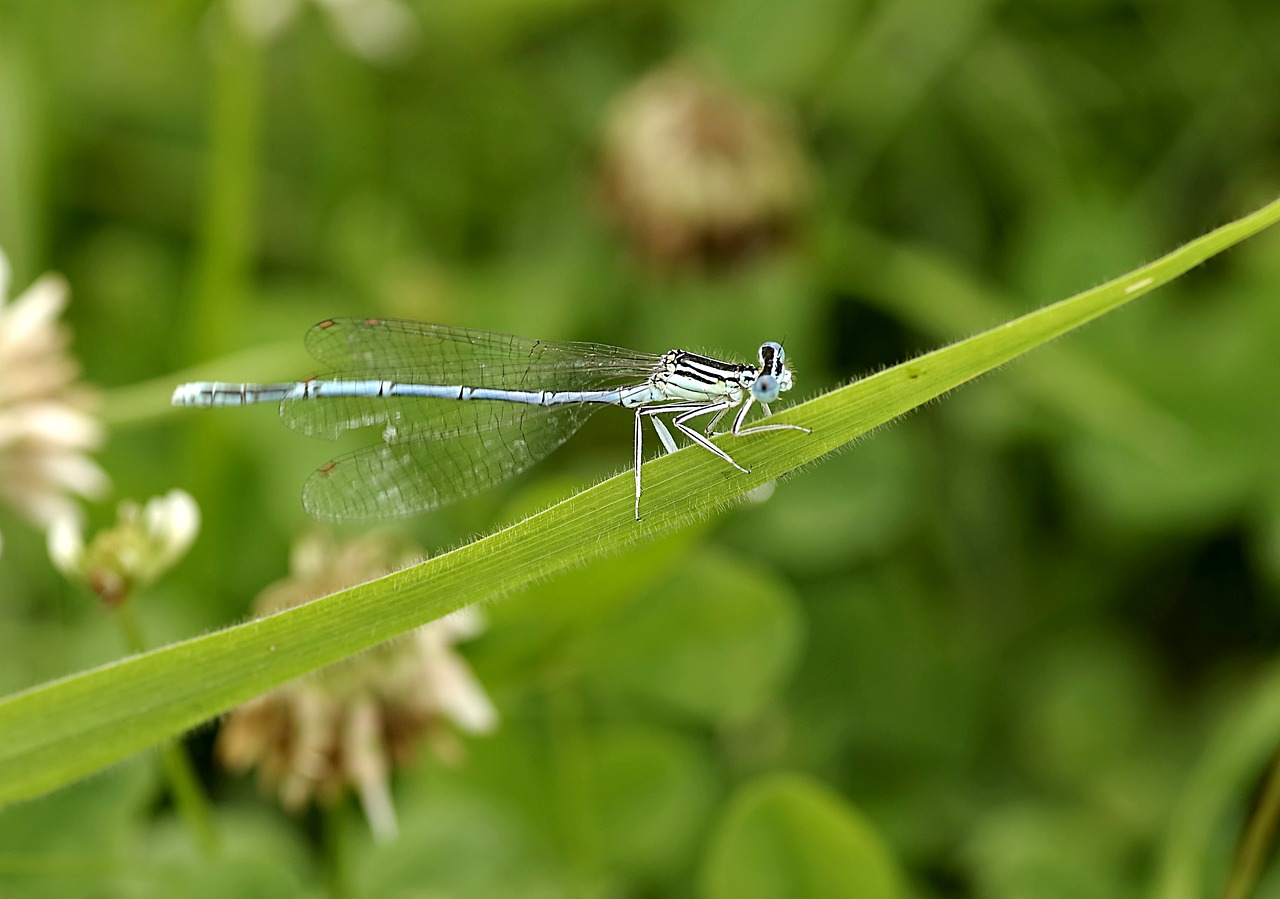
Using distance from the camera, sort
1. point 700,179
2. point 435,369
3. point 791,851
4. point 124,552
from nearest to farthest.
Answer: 1. point 124,552
2. point 791,851
3. point 435,369
4. point 700,179

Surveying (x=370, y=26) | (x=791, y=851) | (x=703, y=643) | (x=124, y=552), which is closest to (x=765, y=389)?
(x=703, y=643)

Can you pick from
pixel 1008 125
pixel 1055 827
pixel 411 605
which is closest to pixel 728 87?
pixel 1008 125

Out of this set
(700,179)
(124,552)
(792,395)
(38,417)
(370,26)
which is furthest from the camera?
(370,26)

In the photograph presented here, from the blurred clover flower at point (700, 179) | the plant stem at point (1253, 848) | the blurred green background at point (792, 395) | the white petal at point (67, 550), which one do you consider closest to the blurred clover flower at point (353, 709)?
the blurred green background at point (792, 395)

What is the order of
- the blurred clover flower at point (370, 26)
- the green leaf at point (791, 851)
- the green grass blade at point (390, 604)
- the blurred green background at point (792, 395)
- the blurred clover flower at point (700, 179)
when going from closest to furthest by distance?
1. the green grass blade at point (390, 604)
2. the green leaf at point (791, 851)
3. the blurred green background at point (792, 395)
4. the blurred clover flower at point (700, 179)
5. the blurred clover flower at point (370, 26)

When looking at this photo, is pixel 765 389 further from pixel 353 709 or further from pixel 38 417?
pixel 38 417

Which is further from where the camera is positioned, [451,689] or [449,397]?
[449,397]

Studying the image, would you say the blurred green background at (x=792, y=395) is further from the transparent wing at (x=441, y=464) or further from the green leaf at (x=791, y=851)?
the transparent wing at (x=441, y=464)
